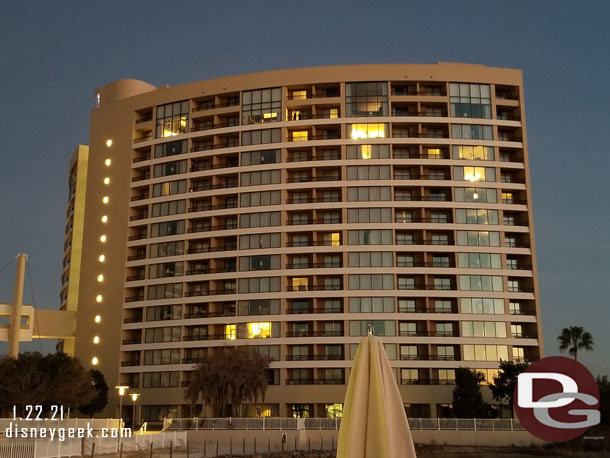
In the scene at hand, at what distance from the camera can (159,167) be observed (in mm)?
99000

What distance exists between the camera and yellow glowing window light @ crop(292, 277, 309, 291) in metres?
89.0

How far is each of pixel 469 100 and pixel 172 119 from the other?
131ft

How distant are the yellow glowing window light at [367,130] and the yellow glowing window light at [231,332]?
2822cm

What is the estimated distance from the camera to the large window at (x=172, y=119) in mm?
99312

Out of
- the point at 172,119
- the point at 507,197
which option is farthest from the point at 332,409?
the point at 172,119

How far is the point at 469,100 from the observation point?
306ft

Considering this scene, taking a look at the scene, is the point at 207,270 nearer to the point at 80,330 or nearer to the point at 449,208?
the point at 80,330

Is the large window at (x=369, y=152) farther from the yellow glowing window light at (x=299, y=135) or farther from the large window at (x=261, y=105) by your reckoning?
the large window at (x=261, y=105)

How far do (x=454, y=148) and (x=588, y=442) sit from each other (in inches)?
1967

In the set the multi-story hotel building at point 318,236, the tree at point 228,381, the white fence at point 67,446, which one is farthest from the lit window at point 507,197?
the white fence at point 67,446

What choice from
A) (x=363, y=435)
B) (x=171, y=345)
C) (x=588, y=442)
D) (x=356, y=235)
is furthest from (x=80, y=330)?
(x=363, y=435)

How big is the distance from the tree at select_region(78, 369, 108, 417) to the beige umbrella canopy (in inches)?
2898

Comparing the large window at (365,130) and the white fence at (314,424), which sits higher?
the large window at (365,130)

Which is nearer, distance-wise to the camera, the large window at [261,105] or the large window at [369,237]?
the large window at [369,237]
